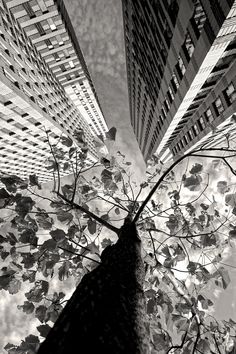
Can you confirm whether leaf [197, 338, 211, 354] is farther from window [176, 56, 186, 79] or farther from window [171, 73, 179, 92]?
window [171, 73, 179, 92]

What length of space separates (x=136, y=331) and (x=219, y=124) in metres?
24.6

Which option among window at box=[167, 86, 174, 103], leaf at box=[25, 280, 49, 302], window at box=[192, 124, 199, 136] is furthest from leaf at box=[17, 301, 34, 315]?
window at box=[192, 124, 199, 136]

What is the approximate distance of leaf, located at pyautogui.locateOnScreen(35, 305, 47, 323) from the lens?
4066 mm

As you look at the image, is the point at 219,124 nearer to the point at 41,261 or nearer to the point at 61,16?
the point at 41,261

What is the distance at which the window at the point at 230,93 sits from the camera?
20.5 metres

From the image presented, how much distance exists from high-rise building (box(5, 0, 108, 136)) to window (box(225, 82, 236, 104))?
27.3 metres

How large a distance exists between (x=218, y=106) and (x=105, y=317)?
81.2ft

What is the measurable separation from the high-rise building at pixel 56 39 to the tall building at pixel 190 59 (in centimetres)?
1244

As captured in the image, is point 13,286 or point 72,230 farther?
point 72,230

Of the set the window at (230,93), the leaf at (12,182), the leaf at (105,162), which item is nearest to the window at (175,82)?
the window at (230,93)

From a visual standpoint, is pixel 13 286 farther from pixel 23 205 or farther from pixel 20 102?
pixel 20 102

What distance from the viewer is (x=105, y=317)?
1919 millimetres

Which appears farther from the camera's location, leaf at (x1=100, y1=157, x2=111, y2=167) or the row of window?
the row of window

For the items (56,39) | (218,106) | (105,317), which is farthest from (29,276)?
(56,39)
